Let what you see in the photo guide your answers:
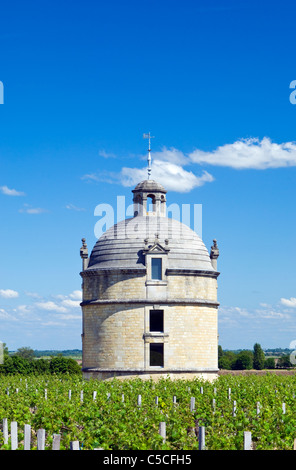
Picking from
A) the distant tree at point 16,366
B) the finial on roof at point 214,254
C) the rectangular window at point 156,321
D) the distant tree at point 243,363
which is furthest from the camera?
the distant tree at point 243,363

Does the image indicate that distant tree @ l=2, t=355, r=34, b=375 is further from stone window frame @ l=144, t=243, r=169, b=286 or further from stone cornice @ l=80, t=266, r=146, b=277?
stone window frame @ l=144, t=243, r=169, b=286

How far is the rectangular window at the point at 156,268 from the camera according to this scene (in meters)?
42.8

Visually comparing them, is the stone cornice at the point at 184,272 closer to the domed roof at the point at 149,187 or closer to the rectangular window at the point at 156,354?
the rectangular window at the point at 156,354

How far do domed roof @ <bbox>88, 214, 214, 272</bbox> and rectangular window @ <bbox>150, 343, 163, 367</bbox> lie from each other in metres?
4.65

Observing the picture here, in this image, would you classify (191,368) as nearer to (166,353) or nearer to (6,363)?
(166,353)

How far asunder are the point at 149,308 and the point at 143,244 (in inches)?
154

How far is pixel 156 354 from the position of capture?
42.8 meters

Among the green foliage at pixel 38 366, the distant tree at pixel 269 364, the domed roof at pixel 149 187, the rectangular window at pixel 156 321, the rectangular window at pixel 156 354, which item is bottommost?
the distant tree at pixel 269 364

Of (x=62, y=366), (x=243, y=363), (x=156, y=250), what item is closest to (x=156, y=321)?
(x=156, y=250)

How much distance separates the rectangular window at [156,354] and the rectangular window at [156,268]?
3926mm

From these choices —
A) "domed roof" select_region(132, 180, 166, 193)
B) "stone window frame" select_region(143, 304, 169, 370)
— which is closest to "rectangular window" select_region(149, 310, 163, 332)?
"stone window frame" select_region(143, 304, 169, 370)

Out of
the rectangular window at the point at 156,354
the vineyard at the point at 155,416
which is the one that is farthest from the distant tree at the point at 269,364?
the vineyard at the point at 155,416

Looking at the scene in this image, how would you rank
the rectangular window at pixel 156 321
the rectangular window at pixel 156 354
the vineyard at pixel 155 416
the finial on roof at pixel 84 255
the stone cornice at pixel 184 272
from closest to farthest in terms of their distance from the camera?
1. the vineyard at pixel 155 416
2. the rectangular window at pixel 156 354
3. the stone cornice at pixel 184 272
4. the rectangular window at pixel 156 321
5. the finial on roof at pixel 84 255

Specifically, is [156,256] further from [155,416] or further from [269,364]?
[269,364]
